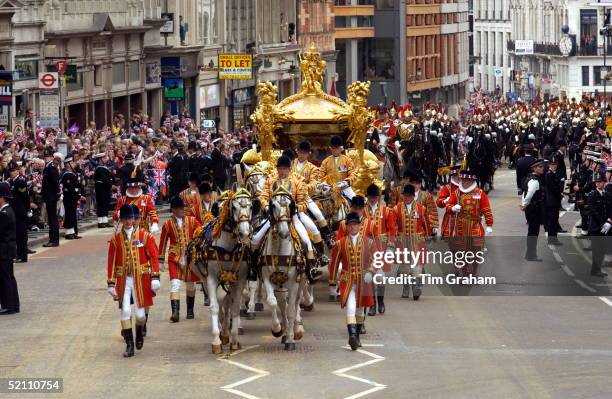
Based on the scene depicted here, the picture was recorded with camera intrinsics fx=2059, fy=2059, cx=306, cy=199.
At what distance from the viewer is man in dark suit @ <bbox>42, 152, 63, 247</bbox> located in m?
34.5

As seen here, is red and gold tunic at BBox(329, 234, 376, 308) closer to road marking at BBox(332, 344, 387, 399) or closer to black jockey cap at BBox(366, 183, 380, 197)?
road marking at BBox(332, 344, 387, 399)

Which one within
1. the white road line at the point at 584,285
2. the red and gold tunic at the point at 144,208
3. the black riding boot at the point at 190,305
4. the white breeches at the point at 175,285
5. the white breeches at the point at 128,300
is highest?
the red and gold tunic at the point at 144,208

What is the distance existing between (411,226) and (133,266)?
5573mm

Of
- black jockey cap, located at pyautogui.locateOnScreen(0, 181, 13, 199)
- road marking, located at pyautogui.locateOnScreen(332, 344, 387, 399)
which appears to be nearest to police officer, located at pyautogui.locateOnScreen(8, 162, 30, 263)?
black jockey cap, located at pyautogui.locateOnScreen(0, 181, 13, 199)

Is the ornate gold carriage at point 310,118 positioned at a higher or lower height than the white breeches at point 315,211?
higher

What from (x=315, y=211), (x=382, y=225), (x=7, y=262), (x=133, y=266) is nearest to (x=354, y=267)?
(x=315, y=211)

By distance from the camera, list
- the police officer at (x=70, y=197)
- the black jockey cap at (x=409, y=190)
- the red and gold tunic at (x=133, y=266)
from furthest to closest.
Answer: the police officer at (x=70, y=197) < the black jockey cap at (x=409, y=190) < the red and gold tunic at (x=133, y=266)

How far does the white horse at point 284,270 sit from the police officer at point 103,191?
54.6 ft

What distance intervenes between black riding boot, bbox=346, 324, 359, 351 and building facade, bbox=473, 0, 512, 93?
113978mm

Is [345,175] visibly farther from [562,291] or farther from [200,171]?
[200,171]

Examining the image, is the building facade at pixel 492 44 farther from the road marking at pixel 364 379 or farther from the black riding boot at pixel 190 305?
the road marking at pixel 364 379

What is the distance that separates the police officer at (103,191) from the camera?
38.8 metres

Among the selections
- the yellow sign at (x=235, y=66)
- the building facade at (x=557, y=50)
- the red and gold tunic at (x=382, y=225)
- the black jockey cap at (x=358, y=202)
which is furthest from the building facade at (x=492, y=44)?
the black jockey cap at (x=358, y=202)

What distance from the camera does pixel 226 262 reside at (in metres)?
22.1
